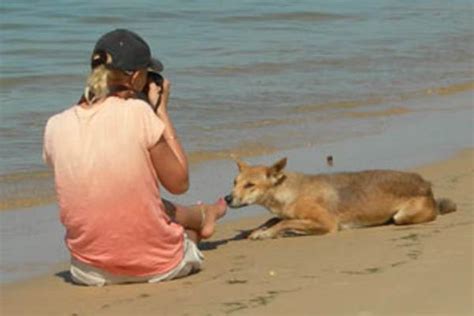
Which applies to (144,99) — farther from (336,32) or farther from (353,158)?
(336,32)

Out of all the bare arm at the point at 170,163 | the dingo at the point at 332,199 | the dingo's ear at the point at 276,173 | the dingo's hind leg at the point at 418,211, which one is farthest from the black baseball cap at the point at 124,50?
the dingo's hind leg at the point at 418,211

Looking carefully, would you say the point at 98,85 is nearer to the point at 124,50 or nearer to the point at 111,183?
the point at 124,50

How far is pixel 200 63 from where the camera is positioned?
635 inches

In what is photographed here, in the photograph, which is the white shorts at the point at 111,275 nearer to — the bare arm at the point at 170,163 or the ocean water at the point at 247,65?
the bare arm at the point at 170,163

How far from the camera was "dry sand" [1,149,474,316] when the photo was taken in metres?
5.86

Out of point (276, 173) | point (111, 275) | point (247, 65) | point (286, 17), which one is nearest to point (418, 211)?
point (276, 173)

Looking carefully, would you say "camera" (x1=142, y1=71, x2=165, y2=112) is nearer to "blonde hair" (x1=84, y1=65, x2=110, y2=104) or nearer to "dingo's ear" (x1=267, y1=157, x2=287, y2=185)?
"blonde hair" (x1=84, y1=65, x2=110, y2=104)

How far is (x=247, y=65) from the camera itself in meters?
16.2

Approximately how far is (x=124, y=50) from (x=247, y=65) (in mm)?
9668

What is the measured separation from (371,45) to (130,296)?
12666 millimetres

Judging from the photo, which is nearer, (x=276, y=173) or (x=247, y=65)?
(x=276, y=173)

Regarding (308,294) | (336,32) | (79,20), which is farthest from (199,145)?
(79,20)

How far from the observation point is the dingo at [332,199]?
26.2 feet

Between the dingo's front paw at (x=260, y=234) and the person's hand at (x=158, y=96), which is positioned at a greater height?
the person's hand at (x=158, y=96)
